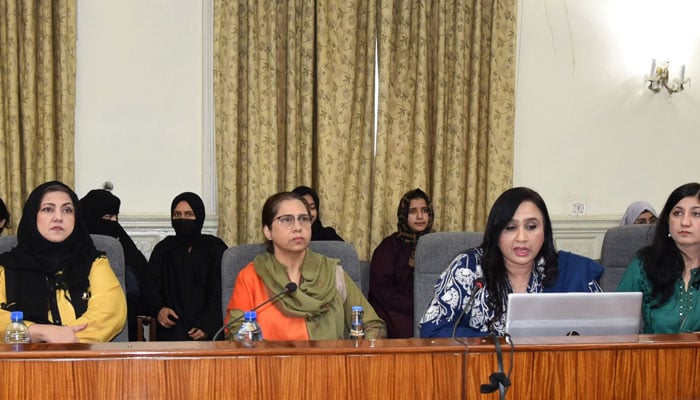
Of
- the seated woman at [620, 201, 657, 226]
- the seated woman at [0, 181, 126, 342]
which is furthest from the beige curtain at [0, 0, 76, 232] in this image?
the seated woman at [620, 201, 657, 226]

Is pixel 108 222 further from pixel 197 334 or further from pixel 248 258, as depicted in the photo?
pixel 248 258

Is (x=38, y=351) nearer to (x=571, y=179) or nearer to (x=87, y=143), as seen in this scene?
(x=87, y=143)

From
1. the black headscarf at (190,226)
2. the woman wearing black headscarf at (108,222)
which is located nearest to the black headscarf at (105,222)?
the woman wearing black headscarf at (108,222)

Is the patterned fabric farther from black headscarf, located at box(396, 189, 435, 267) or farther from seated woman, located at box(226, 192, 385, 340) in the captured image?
black headscarf, located at box(396, 189, 435, 267)

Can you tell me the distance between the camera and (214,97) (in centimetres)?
480

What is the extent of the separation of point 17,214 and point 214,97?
137 cm

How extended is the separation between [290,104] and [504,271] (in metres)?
2.53

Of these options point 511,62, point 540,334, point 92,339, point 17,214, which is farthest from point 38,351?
point 511,62

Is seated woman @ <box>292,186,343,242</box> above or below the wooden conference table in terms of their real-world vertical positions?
above

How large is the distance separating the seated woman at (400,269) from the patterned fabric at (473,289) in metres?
1.43

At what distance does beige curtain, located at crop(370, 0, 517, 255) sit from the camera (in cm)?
502

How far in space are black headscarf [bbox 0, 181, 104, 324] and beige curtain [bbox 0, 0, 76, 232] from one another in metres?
1.69

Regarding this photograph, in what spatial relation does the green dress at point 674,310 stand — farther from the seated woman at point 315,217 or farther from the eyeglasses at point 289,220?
the seated woman at point 315,217

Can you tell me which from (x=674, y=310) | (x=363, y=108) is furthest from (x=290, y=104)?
(x=674, y=310)
